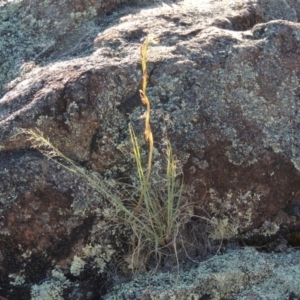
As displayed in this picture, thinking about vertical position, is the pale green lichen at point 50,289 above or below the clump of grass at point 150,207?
below

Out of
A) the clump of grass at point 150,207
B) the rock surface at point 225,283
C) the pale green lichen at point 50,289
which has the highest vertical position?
the clump of grass at point 150,207

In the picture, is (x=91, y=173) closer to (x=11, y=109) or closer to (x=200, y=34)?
(x=11, y=109)

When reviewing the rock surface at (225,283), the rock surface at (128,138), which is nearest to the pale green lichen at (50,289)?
the rock surface at (128,138)

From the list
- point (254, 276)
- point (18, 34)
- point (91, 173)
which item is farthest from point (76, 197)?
point (18, 34)

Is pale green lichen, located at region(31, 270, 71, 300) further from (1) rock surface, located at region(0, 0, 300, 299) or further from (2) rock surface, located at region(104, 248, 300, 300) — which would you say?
(2) rock surface, located at region(104, 248, 300, 300)

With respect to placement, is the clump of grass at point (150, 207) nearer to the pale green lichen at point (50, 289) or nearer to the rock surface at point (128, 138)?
the rock surface at point (128, 138)

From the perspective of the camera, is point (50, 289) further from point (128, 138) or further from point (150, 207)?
point (128, 138)
